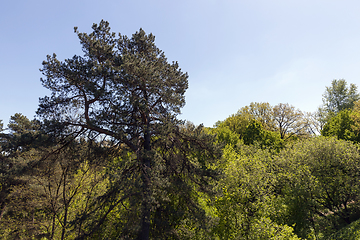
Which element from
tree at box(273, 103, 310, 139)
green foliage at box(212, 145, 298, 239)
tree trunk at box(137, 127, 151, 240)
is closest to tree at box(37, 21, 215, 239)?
tree trunk at box(137, 127, 151, 240)

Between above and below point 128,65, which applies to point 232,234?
below

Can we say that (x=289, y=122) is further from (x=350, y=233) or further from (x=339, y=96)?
(x=350, y=233)

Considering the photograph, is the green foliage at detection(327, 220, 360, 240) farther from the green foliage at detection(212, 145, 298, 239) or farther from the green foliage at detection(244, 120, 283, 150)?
the green foliage at detection(244, 120, 283, 150)

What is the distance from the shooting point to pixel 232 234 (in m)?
16.0

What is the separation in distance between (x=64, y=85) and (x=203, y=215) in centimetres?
1073

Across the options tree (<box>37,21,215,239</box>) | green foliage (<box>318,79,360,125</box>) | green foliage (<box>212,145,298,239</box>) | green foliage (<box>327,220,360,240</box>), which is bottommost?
green foliage (<box>327,220,360,240</box>)

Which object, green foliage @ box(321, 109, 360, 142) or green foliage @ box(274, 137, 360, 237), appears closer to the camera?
green foliage @ box(274, 137, 360, 237)

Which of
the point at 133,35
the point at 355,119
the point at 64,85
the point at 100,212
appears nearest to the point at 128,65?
the point at 64,85

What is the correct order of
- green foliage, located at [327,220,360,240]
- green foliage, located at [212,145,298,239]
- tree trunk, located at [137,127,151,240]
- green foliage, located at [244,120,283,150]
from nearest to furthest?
tree trunk, located at [137,127,151,240], green foliage, located at [212,145,298,239], green foliage, located at [327,220,360,240], green foliage, located at [244,120,283,150]

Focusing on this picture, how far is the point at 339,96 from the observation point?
51.2 metres

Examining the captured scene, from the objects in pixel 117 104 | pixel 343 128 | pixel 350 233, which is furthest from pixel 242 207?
pixel 343 128

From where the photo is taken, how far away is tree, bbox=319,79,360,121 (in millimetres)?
49531

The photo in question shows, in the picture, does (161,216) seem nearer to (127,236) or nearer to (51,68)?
(127,236)

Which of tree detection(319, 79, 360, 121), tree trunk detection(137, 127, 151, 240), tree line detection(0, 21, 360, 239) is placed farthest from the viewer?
tree detection(319, 79, 360, 121)
